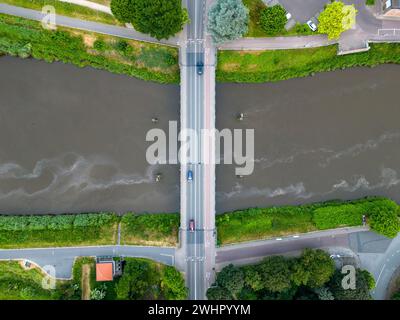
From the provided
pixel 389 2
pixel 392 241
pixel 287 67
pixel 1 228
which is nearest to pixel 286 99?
pixel 287 67

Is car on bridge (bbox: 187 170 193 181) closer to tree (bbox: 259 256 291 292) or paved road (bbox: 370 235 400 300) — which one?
tree (bbox: 259 256 291 292)

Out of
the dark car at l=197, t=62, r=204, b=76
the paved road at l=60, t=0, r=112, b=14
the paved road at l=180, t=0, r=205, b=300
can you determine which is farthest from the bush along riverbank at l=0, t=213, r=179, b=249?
the paved road at l=60, t=0, r=112, b=14

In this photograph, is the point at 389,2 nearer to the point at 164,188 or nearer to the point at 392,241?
the point at 392,241

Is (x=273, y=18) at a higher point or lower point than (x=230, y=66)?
higher

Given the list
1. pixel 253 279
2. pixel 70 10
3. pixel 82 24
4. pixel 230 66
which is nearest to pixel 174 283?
pixel 253 279

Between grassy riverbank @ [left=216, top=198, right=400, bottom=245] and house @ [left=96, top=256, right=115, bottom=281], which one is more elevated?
grassy riverbank @ [left=216, top=198, right=400, bottom=245]

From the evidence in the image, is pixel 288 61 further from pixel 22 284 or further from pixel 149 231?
pixel 22 284

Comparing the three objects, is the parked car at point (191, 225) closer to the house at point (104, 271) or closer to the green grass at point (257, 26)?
the house at point (104, 271)
